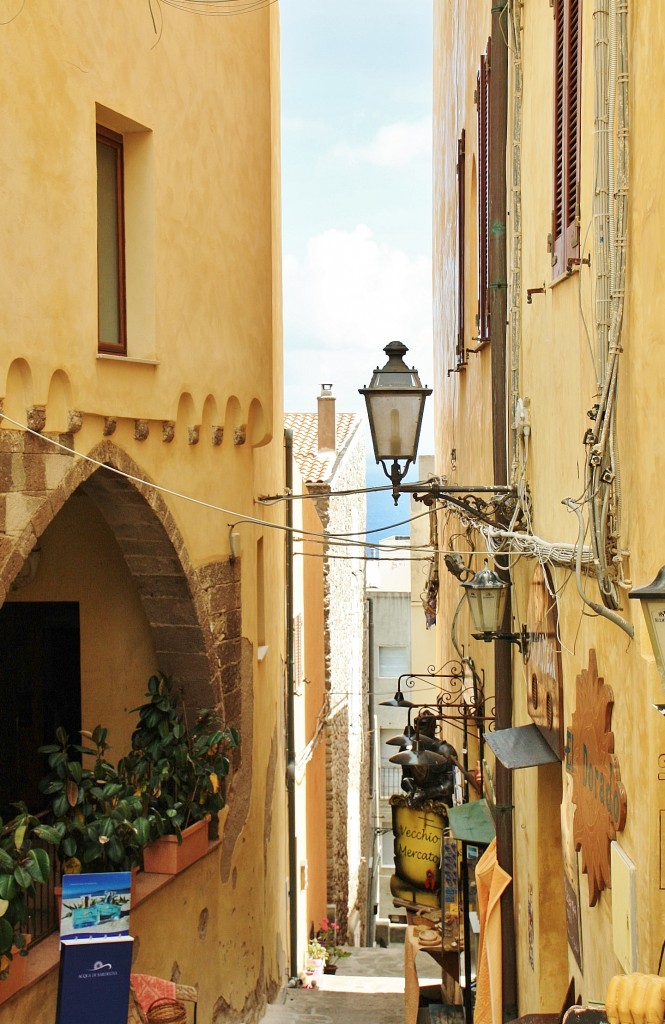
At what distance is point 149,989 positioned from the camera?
7590 mm

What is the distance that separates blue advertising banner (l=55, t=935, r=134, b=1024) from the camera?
23.0 ft

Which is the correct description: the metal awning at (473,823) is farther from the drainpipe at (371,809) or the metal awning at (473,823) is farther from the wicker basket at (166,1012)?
the drainpipe at (371,809)

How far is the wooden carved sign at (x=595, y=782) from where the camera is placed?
4156 millimetres

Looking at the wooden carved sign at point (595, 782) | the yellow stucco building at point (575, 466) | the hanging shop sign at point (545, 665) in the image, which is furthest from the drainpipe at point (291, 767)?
the wooden carved sign at point (595, 782)

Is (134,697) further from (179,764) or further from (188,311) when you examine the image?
(188,311)

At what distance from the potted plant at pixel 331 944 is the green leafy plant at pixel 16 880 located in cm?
1083

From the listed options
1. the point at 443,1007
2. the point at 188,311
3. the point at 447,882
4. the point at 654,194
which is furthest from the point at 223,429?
the point at 654,194

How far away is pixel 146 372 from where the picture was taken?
8.57 m

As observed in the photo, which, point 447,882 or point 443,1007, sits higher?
point 447,882

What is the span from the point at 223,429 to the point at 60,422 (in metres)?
2.74

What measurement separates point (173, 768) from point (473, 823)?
8.01 ft

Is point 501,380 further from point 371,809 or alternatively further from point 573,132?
point 371,809

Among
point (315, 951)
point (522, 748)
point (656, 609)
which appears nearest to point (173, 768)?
point (522, 748)

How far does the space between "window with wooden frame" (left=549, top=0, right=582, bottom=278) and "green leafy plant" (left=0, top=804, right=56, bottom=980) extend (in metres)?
4.33
